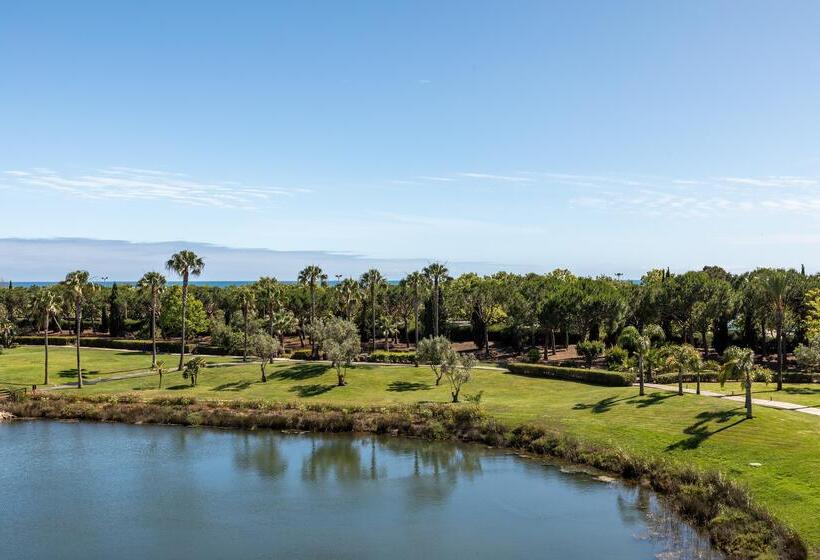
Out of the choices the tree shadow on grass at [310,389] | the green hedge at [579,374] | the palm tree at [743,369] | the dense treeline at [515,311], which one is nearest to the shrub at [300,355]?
the dense treeline at [515,311]

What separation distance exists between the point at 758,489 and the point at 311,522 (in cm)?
2624

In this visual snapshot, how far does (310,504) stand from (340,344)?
3601cm

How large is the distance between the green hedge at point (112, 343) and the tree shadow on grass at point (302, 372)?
30.0m

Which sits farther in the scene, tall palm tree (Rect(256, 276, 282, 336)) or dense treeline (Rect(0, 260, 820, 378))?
tall palm tree (Rect(256, 276, 282, 336))

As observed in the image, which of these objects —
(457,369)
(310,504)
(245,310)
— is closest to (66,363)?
(245,310)

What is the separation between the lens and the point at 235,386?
77.1m

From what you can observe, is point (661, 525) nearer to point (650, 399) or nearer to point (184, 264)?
point (650, 399)

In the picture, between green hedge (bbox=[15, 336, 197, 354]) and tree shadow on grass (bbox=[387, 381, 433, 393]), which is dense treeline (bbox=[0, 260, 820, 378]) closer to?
green hedge (bbox=[15, 336, 197, 354])

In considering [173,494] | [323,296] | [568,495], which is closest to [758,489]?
[568,495]

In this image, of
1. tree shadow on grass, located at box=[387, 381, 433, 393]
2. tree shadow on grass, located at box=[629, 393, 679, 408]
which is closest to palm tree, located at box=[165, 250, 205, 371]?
tree shadow on grass, located at box=[387, 381, 433, 393]

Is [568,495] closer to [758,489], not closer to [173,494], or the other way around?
[758,489]

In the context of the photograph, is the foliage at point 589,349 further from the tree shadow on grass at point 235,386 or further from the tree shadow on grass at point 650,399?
the tree shadow on grass at point 235,386

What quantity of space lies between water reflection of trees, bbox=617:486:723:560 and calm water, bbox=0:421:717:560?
0.11 metres

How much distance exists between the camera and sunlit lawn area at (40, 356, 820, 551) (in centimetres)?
3869
